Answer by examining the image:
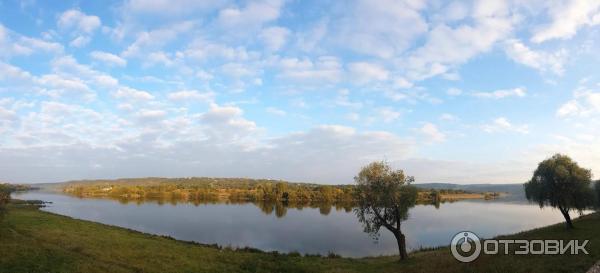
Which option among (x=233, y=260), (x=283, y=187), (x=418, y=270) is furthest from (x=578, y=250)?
(x=283, y=187)

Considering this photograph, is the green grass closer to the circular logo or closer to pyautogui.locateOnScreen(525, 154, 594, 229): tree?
the circular logo

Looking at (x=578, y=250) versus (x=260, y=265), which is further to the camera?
(x=260, y=265)

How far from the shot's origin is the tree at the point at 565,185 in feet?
136

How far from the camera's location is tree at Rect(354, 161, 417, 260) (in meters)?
36.8

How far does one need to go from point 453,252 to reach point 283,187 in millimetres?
171663

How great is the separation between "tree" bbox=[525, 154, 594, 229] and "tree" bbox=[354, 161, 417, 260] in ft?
55.0

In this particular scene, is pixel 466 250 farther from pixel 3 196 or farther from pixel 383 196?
pixel 3 196

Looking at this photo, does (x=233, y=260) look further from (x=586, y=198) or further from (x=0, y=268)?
(x=586, y=198)

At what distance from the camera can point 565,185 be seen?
41875mm

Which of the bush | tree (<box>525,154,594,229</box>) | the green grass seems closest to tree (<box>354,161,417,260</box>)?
the green grass

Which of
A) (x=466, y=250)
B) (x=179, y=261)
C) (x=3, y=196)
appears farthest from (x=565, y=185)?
(x=3, y=196)

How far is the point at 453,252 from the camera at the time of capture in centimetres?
2984

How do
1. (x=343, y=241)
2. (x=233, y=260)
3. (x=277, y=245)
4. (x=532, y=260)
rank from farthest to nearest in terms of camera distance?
(x=343, y=241), (x=277, y=245), (x=233, y=260), (x=532, y=260)

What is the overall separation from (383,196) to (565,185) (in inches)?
850
